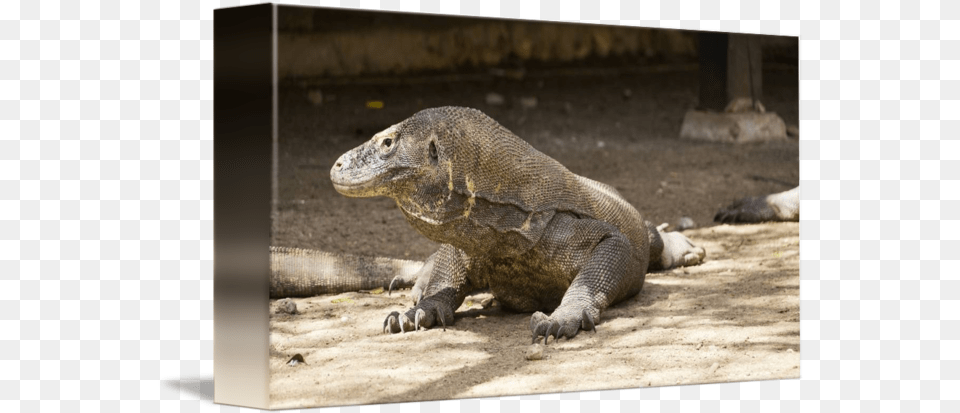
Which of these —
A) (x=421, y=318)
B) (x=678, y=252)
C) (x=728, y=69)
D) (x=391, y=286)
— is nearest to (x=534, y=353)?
(x=421, y=318)

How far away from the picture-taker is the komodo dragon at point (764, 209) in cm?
881

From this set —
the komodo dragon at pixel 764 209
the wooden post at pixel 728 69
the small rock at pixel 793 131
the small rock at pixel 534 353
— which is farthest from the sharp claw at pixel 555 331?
the komodo dragon at pixel 764 209

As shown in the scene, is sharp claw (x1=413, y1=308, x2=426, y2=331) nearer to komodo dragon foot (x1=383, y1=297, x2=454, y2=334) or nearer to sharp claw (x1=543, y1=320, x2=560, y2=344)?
komodo dragon foot (x1=383, y1=297, x2=454, y2=334)

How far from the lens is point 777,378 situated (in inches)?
286

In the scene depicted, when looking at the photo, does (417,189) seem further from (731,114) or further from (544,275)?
(731,114)

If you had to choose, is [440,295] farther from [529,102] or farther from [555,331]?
[529,102]

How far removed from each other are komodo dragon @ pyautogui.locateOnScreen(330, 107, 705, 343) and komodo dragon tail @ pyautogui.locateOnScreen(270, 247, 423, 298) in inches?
17.1

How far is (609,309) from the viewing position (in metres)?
7.30

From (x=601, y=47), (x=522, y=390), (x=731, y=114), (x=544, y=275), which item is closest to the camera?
(x=522, y=390)

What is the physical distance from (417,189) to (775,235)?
10.3 feet

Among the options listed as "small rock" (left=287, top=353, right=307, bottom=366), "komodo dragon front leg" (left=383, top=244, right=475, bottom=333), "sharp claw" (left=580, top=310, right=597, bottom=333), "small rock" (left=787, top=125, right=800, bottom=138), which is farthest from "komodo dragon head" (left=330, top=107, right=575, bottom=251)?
"small rock" (left=787, top=125, right=800, bottom=138)

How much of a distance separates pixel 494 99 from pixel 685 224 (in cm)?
180

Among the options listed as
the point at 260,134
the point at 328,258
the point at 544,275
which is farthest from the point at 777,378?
the point at 260,134

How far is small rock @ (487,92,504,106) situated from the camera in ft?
26.0
